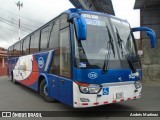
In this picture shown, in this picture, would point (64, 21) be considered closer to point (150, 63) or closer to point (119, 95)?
point (119, 95)

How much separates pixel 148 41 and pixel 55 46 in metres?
11.7

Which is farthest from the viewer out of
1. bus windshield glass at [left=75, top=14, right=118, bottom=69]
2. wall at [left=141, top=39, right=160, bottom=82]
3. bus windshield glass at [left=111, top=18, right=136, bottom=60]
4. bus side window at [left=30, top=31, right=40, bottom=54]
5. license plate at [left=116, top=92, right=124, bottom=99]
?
wall at [left=141, top=39, right=160, bottom=82]

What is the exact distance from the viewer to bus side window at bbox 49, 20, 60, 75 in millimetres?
7941

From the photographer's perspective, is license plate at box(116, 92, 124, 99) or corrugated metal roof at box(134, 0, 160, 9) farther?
corrugated metal roof at box(134, 0, 160, 9)

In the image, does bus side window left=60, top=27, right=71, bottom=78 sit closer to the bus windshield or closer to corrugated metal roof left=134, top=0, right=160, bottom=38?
the bus windshield

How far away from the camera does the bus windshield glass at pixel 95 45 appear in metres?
6.51

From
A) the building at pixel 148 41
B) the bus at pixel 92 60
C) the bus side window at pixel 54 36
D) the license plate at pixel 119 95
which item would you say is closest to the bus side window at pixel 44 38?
the bus side window at pixel 54 36

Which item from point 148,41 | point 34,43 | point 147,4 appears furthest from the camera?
point 147,4

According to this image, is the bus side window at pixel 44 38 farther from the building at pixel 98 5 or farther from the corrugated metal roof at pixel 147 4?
the corrugated metal roof at pixel 147 4

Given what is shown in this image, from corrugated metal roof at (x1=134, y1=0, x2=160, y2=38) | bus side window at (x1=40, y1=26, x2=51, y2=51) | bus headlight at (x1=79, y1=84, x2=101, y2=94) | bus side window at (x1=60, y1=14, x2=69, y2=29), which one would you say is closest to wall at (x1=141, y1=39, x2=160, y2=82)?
corrugated metal roof at (x1=134, y1=0, x2=160, y2=38)

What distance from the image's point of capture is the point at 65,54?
7.27 m

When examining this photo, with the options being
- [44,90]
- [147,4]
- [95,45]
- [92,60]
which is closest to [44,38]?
[44,90]

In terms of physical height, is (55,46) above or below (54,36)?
below

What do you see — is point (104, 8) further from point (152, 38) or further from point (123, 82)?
point (123, 82)
